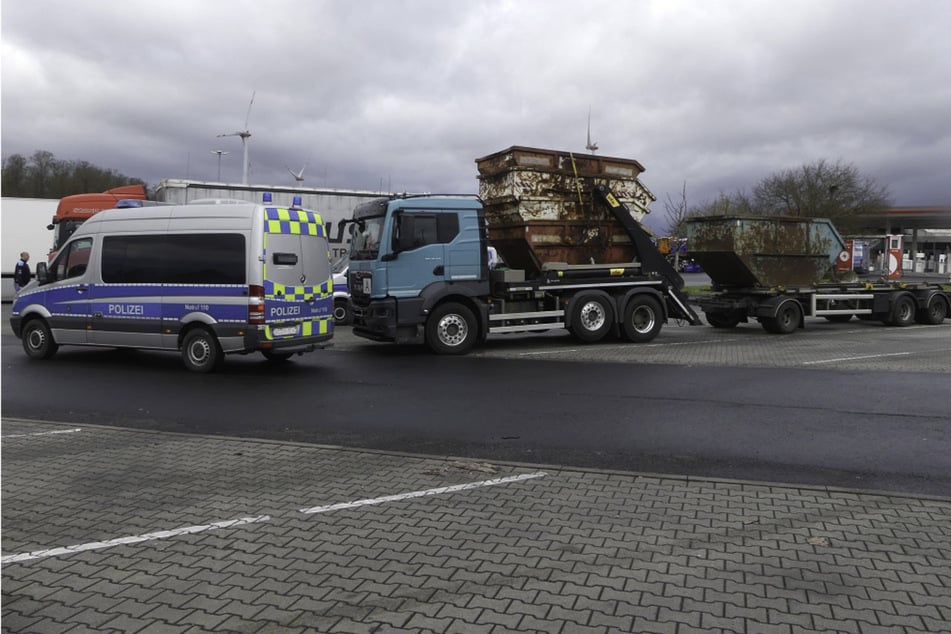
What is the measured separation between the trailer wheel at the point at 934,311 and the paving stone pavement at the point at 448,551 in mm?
18234

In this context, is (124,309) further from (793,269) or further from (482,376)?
(793,269)

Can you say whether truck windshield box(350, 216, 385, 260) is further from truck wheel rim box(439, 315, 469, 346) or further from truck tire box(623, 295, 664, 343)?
truck tire box(623, 295, 664, 343)

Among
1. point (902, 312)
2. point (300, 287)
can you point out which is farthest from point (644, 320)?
point (902, 312)

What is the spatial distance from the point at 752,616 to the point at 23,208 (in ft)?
100

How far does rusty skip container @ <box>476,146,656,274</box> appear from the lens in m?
15.3

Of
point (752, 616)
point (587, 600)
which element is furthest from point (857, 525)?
point (587, 600)

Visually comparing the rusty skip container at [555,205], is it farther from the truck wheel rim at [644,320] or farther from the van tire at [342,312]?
the van tire at [342,312]

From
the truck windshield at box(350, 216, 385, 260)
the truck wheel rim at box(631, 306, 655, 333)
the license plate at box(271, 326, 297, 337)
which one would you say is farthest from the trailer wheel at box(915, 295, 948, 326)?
the license plate at box(271, 326, 297, 337)

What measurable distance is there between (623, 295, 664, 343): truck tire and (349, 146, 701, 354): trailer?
21mm

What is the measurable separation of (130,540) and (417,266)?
32.0 feet

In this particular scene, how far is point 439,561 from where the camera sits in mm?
4199

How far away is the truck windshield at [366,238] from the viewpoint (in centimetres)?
1405

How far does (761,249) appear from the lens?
59.1 ft

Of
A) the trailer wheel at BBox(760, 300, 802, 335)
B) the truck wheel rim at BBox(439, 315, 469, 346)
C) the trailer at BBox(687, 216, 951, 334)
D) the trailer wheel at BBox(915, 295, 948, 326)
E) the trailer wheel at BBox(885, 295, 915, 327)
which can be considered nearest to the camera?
the truck wheel rim at BBox(439, 315, 469, 346)
